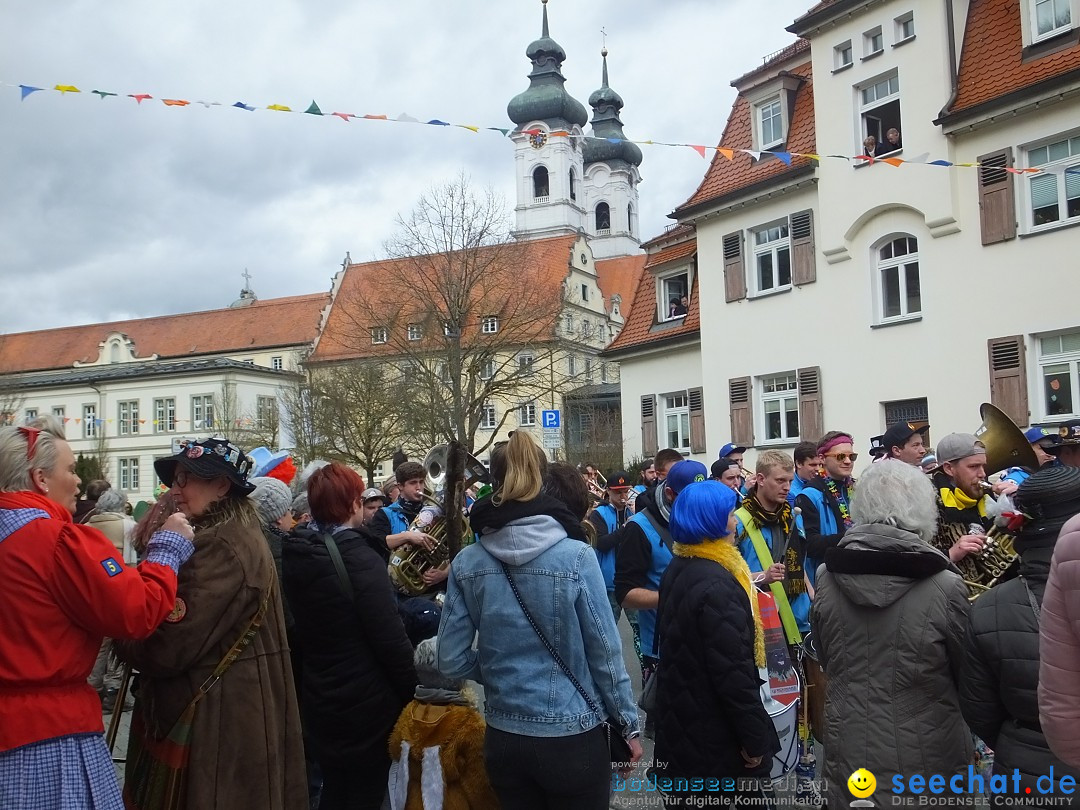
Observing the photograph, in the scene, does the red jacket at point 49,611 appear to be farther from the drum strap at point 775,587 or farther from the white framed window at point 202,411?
the white framed window at point 202,411

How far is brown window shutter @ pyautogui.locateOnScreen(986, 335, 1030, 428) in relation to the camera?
54.0ft

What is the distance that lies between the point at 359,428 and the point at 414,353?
3.32m

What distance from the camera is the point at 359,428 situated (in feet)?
112

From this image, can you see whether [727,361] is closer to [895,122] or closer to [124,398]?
[895,122]

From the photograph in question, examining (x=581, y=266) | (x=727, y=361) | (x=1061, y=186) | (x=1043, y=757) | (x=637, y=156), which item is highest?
(x=637, y=156)

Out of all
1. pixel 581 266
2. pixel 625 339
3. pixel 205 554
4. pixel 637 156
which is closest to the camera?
pixel 205 554

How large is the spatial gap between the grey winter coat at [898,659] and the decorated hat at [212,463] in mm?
2294

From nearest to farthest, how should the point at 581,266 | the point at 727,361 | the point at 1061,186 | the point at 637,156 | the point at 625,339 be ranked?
the point at 1061,186 < the point at 727,361 < the point at 625,339 < the point at 581,266 < the point at 637,156

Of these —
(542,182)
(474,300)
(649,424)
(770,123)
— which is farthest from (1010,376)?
(542,182)

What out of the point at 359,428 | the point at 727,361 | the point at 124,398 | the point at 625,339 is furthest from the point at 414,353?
the point at 124,398

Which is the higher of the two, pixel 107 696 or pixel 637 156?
pixel 637 156

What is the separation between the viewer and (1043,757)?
9.81 ft

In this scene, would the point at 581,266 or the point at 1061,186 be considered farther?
the point at 581,266

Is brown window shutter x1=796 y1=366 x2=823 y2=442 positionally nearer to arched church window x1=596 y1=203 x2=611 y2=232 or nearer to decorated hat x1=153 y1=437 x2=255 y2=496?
decorated hat x1=153 y1=437 x2=255 y2=496
